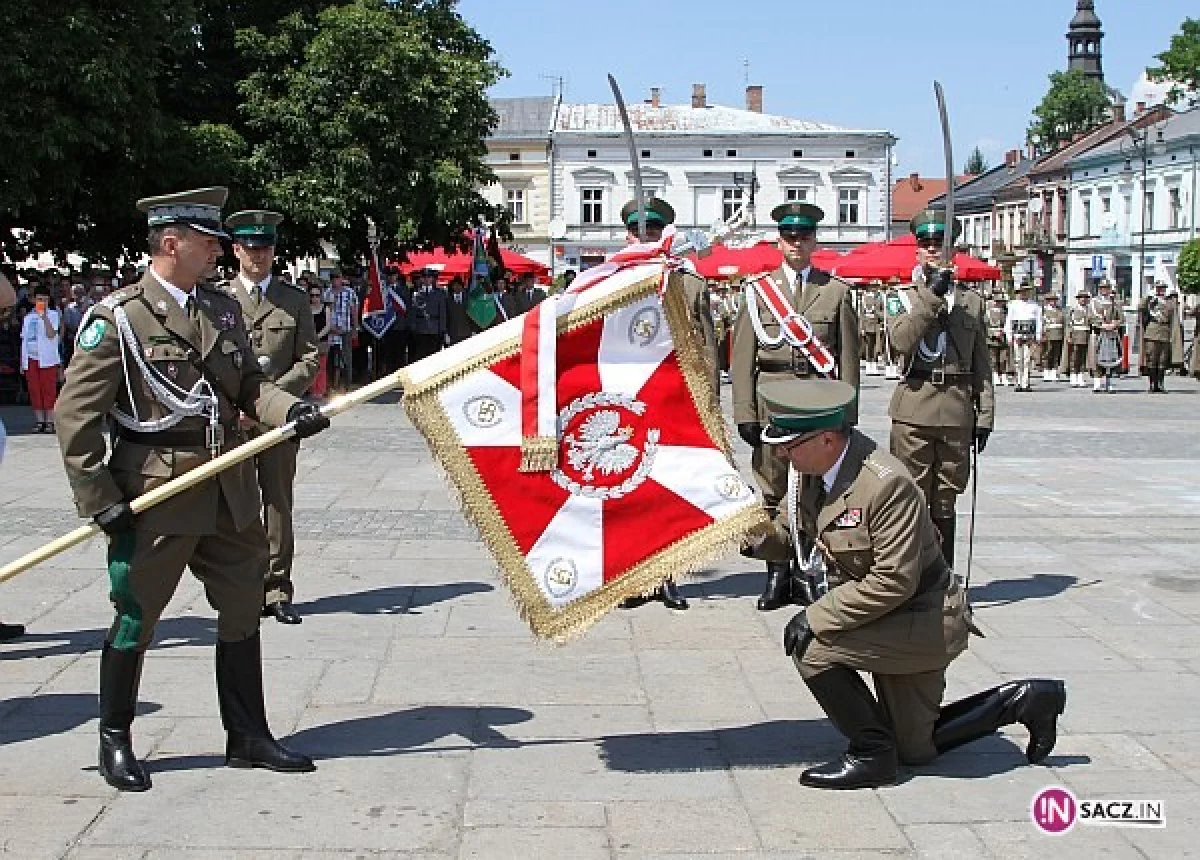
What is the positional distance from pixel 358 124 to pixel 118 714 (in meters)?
21.3

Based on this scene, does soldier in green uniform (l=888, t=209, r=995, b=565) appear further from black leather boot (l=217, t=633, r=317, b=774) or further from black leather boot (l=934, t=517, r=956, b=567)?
black leather boot (l=217, t=633, r=317, b=774)

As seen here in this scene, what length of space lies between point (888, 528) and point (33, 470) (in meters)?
10.5

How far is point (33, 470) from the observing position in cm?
1349

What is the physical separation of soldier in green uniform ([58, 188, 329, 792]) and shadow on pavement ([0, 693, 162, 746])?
715 mm

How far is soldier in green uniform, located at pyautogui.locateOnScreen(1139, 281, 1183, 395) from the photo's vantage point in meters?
25.6

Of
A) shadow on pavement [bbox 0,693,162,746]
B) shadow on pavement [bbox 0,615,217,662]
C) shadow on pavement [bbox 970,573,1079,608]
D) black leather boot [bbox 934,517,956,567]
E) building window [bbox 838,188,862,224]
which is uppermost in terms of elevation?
building window [bbox 838,188,862,224]

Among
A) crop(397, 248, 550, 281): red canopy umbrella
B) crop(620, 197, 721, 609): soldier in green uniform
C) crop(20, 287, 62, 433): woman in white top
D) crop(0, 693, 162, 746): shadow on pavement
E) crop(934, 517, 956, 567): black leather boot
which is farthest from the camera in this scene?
crop(397, 248, 550, 281): red canopy umbrella

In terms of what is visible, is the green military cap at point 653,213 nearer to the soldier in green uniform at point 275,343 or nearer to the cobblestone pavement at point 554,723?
the soldier in green uniform at point 275,343

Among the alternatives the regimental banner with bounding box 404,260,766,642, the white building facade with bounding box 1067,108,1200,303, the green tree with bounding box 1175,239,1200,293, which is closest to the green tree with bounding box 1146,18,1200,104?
the white building facade with bounding box 1067,108,1200,303

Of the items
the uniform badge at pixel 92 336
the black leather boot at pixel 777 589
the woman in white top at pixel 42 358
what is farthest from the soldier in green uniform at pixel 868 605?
the woman in white top at pixel 42 358

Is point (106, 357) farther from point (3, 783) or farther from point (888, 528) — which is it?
point (888, 528)

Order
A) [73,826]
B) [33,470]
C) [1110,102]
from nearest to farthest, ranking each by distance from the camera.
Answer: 1. [73,826]
2. [33,470]
3. [1110,102]

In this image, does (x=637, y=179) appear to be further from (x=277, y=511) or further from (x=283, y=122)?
(x=283, y=122)

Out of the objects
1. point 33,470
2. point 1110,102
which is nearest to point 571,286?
point 33,470
